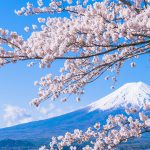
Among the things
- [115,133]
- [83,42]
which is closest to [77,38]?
[83,42]

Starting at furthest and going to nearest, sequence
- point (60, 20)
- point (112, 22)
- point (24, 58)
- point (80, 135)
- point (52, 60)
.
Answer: point (80, 135), point (60, 20), point (24, 58), point (52, 60), point (112, 22)

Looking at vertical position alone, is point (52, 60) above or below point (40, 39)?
below

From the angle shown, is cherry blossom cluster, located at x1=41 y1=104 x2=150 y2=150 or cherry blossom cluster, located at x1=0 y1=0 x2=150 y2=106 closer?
cherry blossom cluster, located at x1=0 y1=0 x2=150 y2=106

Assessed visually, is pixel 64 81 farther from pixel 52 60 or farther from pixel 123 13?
pixel 123 13

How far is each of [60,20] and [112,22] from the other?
5.78 feet

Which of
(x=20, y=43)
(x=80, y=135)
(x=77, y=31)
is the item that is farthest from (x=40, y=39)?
(x=80, y=135)

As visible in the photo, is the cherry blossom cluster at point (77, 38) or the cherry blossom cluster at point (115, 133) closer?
the cherry blossom cluster at point (77, 38)

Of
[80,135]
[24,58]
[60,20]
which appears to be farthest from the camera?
[80,135]

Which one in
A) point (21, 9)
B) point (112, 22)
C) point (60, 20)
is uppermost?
point (21, 9)

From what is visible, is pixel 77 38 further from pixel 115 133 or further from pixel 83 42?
pixel 115 133

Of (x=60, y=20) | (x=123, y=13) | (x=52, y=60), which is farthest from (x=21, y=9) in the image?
(x=123, y=13)

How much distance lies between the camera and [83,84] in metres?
7.66

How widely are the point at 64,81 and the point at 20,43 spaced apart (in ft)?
3.60

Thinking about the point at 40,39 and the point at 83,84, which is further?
the point at 83,84
